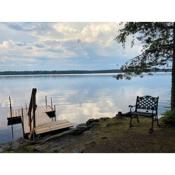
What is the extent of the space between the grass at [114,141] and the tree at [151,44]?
3.43ft

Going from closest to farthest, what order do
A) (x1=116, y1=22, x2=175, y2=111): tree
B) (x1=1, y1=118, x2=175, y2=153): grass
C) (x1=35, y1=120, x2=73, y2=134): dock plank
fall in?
(x1=1, y1=118, x2=175, y2=153): grass < (x1=116, y1=22, x2=175, y2=111): tree < (x1=35, y1=120, x2=73, y2=134): dock plank

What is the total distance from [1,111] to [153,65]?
38.4 feet

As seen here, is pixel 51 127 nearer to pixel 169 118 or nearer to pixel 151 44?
pixel 169 118

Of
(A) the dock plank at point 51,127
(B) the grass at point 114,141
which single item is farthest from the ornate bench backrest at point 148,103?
(A) the dock plank at point 51,127

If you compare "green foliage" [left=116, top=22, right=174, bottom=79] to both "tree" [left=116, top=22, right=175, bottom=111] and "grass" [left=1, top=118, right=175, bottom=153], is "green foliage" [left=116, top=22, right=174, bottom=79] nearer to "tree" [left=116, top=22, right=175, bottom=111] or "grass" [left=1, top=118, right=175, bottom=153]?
"tree" [left=116, top=22, right=175, bottom=111]

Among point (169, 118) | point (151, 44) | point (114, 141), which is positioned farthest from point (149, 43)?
point (114, 141)

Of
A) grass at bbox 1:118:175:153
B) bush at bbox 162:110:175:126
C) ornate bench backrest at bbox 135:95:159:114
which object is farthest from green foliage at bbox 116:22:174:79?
grass at bbox 1:118:175:153

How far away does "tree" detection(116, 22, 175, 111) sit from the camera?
26.3ft

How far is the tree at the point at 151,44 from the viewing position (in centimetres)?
802

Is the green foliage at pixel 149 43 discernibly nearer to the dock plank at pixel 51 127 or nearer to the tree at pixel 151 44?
the tree at pixel 151 44

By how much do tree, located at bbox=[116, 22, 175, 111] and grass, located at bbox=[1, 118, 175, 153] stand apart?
104 cm
